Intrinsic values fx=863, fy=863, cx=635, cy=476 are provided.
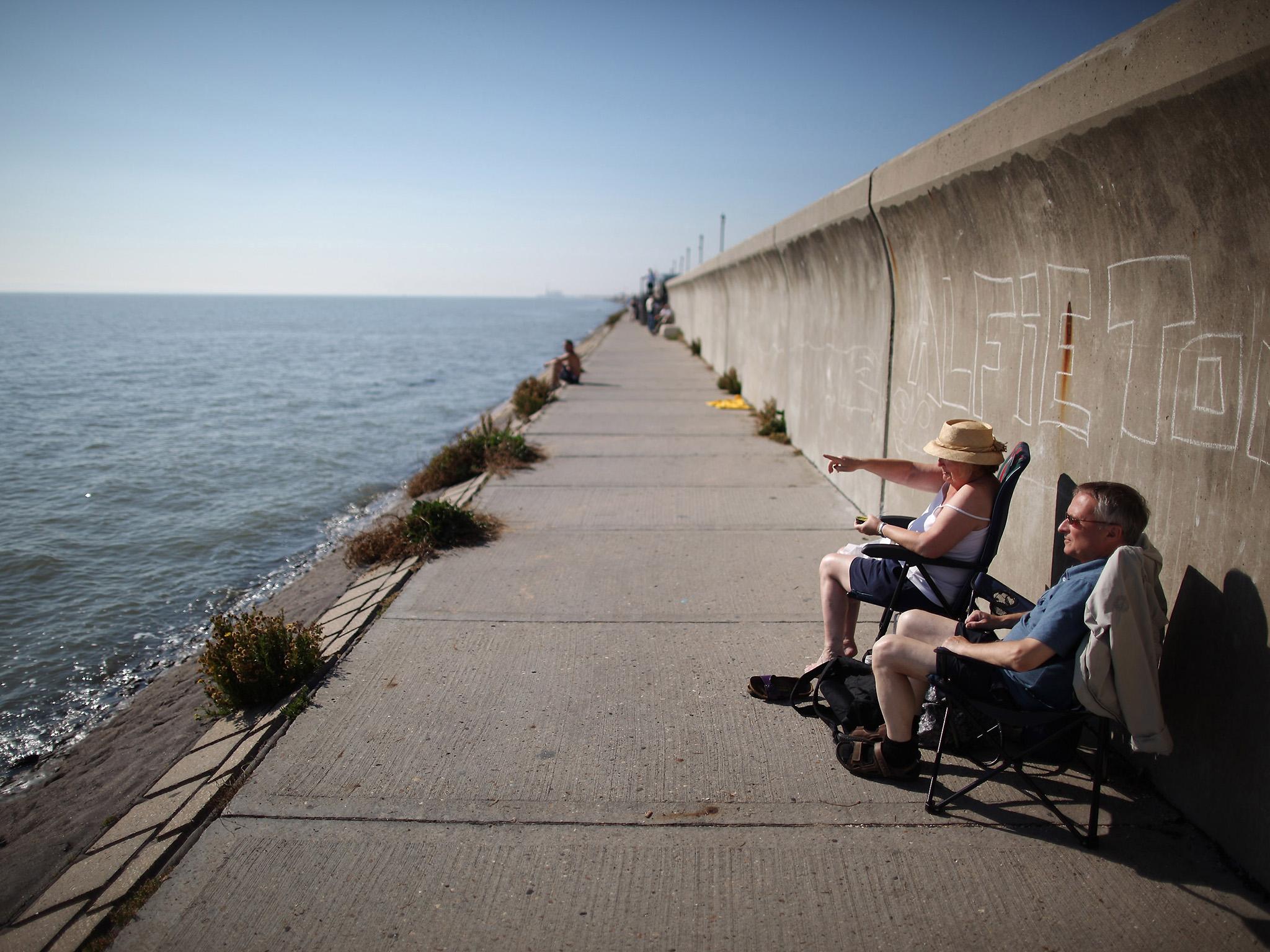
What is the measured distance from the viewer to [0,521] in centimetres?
1044

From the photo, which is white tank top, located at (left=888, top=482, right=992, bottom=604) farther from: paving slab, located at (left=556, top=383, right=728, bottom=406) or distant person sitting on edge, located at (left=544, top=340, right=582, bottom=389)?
distant person sitting on edge, located at (left=544, top=340, right=582, bottom=389)

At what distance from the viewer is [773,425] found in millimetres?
10727

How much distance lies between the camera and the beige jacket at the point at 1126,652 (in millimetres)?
2643

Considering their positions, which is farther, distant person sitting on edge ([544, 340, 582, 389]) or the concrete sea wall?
distant person sitting on edge ([544, 340, 582, 389])

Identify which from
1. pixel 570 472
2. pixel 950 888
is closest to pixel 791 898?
pixel 950 888

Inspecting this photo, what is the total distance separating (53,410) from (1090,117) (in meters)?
23.8

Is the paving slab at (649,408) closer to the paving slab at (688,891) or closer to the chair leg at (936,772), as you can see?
the chair leg at (936,772)

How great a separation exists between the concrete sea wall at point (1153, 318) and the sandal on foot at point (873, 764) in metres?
0.88

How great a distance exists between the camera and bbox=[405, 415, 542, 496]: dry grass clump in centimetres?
920

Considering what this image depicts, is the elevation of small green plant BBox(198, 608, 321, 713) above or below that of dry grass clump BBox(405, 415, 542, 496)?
below

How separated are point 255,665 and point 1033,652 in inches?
135

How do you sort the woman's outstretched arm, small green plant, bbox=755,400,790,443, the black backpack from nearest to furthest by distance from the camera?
1. the black backpack
2. the woman's outstretched arm
3. small green plant, bbox=755,400,790,443

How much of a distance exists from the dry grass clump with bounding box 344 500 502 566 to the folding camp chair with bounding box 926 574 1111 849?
13.3ft

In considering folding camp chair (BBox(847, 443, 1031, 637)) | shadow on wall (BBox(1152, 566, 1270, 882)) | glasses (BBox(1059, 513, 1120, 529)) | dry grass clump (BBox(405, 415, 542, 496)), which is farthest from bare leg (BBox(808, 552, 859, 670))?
dry grass clump (BBox(405, 415, 542, 496))
